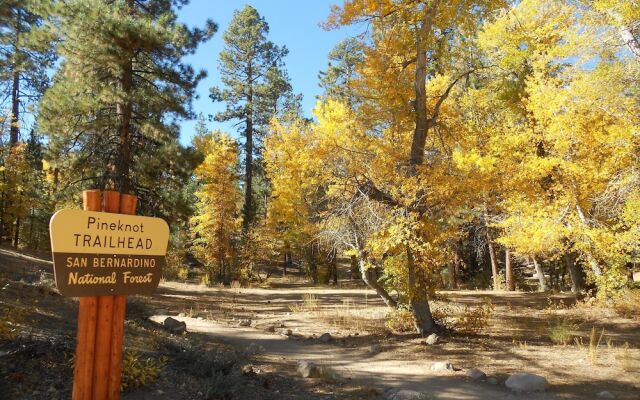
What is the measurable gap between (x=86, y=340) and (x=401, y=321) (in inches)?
323

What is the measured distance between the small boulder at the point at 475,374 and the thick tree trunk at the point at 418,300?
2.52m

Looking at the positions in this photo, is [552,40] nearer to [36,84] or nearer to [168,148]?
[168,148]

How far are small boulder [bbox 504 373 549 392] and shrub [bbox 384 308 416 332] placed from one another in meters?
3.74

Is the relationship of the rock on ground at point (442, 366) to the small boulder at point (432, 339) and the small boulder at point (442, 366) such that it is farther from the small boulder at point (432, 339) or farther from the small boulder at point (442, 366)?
the small boulder at point (432, 339)

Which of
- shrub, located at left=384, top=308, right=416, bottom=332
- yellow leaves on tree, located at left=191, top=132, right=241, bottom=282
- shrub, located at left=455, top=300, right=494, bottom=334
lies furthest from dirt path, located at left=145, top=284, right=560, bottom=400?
yellow leaves on tree, located at left=191, top=132, right=241, bottom=282

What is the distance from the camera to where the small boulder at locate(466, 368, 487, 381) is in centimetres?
709

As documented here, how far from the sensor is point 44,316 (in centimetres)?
795

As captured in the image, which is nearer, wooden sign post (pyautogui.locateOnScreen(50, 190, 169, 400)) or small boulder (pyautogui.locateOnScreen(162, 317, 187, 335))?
wooden sign post (pyautogui.locateOnScreen(50, 190, 169, 400))

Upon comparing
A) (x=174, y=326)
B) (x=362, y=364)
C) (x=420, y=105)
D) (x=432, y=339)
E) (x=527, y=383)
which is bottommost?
(x=362, y=364)

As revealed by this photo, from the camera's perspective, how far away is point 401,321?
10.5 m

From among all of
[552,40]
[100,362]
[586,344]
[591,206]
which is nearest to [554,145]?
[591,206]

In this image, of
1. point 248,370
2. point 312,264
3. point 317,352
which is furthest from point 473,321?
point 312,264

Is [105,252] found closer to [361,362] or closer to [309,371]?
[309,371]

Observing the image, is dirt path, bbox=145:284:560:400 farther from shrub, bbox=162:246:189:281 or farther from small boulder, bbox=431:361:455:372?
shrub, bbox=162:246:189:281
